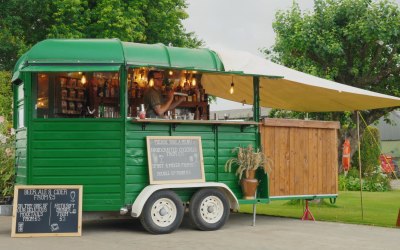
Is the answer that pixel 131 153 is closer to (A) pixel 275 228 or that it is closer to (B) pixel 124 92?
(B) pixel 124 92

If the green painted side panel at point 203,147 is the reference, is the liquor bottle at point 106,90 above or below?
above

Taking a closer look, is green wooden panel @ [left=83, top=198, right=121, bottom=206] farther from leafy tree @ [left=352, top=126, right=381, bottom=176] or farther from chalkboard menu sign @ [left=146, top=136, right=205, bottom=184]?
leafy tree @ [left=352, top=126, right=381, bottom=176]

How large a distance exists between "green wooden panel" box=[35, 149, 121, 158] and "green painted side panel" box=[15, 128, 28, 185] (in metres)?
0.37

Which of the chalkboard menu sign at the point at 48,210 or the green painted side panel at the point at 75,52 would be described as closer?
the chalkboard menu sign at the point at 48,210

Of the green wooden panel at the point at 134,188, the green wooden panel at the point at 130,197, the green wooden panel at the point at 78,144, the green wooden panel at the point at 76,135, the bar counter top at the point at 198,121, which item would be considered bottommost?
the green wooden panel at the point at 130,197

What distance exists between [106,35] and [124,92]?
56.0 ft

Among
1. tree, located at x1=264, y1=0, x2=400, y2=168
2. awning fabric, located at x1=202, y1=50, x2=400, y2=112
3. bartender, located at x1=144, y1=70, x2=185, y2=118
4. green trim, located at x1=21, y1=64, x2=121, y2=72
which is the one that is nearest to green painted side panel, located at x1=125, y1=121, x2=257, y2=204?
bartender, located at x1=144, y1=70, x2=185, y2=118

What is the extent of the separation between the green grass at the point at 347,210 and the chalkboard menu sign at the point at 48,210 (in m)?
5.13

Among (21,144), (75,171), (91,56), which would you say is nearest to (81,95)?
(21,144)

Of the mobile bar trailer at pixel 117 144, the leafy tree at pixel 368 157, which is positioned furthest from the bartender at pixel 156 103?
the leafy tree at pixel 368 157

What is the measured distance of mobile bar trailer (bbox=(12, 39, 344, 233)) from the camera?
37.1 feet

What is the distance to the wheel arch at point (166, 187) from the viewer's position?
11.2m

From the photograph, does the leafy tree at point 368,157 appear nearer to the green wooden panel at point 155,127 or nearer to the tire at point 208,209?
the tire at point 208,209

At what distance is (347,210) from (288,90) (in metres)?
3.44
